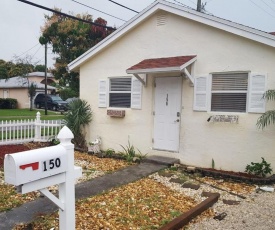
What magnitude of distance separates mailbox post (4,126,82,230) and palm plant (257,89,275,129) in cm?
502

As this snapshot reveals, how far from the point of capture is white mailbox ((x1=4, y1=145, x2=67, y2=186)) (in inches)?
82.3

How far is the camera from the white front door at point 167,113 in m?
7.89

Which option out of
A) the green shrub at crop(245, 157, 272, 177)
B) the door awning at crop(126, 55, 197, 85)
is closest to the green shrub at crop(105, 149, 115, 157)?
the door awning at crop(126, 55, 197, 85)

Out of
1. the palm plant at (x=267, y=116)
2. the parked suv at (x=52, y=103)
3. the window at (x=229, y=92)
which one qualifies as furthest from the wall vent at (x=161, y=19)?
the parked suv at (x=52, y=103)

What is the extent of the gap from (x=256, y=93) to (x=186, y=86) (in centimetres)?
191

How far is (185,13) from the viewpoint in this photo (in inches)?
292

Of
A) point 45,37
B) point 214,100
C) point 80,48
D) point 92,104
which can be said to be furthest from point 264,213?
point 45,37

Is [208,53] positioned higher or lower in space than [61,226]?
higher

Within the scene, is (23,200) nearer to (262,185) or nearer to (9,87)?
(262,185)

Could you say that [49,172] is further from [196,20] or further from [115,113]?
[115,113]

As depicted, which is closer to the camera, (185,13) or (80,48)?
(185,13)

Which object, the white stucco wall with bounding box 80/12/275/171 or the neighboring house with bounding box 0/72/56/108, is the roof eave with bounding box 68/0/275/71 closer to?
the white stucco wall with bounding box 80/12/275/171

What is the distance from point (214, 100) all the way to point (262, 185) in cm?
247

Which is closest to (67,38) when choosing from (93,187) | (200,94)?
(200,94)
